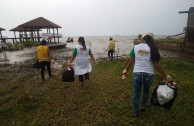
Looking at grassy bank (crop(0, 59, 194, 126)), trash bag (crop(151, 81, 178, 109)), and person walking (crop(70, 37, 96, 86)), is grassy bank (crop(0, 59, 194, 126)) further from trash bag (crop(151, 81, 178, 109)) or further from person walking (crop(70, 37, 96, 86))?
person walking (crop(70, 37, 96, 86))

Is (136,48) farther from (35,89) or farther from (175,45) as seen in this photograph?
(175,45)

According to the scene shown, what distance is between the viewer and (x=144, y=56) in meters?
2.32

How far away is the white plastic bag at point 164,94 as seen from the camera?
234 centimetres

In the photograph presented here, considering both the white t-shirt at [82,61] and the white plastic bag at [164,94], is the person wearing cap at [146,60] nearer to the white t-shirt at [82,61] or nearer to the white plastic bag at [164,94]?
the white plastic bag at [164,94]

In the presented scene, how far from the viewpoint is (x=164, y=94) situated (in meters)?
2.37

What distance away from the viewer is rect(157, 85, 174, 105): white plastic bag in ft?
7.69

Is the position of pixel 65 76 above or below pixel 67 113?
above

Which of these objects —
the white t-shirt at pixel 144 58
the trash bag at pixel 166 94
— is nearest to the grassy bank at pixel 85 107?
the trash bag at pixel 166 94

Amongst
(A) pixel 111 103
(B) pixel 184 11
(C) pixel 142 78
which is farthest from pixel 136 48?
(B) pixel 184 11

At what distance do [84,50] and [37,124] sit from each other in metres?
2.37

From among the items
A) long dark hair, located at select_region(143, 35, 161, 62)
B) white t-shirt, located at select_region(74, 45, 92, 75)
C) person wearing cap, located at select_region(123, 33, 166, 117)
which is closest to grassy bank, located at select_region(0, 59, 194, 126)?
white t-shirt, located at select_region(74, 45, 92, 75)

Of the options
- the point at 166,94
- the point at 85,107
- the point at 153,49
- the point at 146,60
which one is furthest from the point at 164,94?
the point at 85,107

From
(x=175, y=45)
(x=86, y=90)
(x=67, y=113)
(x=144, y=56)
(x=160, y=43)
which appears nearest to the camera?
(x=144, y=56)

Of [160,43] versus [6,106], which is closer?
[6,106]
